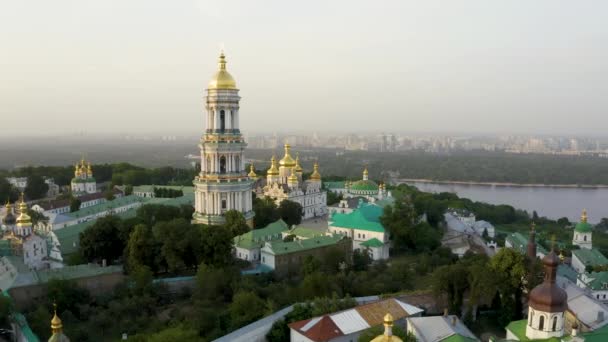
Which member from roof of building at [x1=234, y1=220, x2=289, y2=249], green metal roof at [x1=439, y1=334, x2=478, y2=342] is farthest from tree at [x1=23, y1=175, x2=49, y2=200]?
green metal roof at [x1=439, y1=334, x2=478, y2=342]

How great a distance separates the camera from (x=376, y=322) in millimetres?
12359

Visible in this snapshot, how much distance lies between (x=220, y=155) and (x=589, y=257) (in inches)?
624

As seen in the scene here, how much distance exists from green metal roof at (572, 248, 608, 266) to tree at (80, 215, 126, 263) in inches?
712

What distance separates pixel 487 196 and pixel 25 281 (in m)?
52.1

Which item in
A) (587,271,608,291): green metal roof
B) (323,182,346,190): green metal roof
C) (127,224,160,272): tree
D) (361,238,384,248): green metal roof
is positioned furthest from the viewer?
(323,182,346,190): green metal roof

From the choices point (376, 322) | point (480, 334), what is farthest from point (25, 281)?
point (480, 334)

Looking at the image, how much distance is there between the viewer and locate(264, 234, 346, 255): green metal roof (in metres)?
18.1

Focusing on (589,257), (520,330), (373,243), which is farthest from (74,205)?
(589,257)

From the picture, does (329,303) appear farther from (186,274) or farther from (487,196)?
(487,196)

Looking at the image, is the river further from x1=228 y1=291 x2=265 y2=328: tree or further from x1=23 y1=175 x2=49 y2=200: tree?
x1=23 y1=175 x2=49 y2=200: tree

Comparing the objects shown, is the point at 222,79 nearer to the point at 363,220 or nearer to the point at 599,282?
the point at 363,220

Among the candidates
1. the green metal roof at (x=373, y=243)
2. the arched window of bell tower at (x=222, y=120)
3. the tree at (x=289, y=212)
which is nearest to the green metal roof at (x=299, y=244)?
the green metal roof at (x=373, y=243)

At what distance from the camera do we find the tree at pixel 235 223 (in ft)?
66.1

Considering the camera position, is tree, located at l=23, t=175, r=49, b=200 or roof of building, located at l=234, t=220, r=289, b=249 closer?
roof of building, located at l=234, t=220, r=289, b=249
